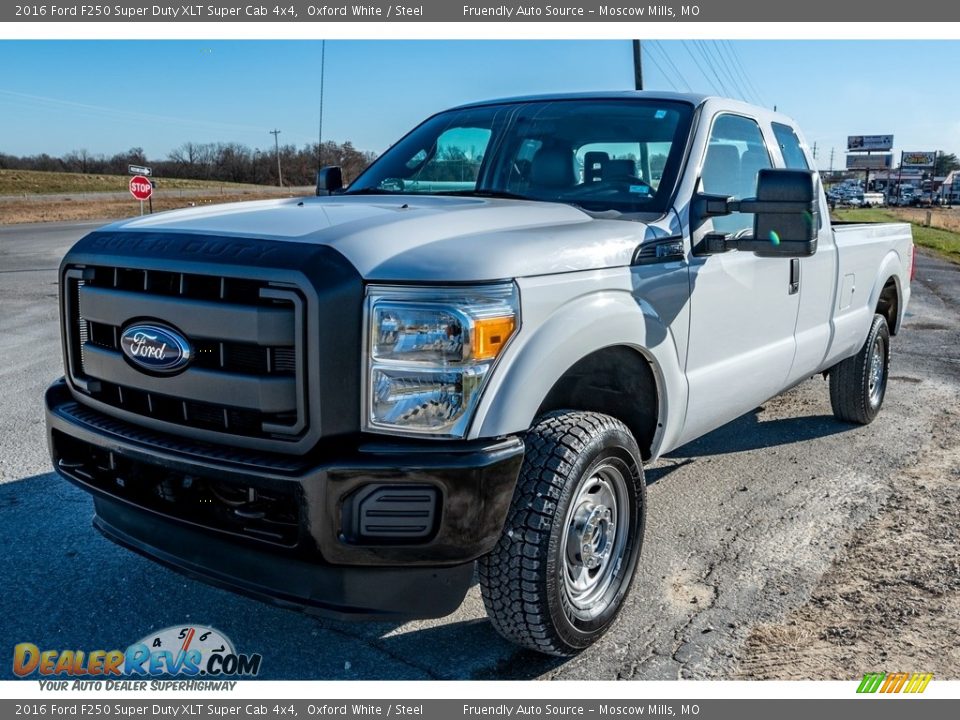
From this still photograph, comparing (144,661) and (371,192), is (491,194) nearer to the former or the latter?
(371,192)

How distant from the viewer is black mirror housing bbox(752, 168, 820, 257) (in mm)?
3111

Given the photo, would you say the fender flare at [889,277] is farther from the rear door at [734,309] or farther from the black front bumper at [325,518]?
the black front bumper at [325,518]

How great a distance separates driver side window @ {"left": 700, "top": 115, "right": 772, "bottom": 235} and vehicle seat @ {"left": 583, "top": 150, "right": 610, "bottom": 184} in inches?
17.3

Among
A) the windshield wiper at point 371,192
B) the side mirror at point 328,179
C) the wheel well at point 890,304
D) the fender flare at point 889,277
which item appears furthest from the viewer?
the wheel well at point 890,304

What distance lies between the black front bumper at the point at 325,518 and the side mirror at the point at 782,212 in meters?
1.45

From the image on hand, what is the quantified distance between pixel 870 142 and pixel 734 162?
141541 mm

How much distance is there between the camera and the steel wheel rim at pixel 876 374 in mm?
5855

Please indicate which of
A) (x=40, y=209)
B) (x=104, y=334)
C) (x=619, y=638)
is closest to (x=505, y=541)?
(x=619, y=638)

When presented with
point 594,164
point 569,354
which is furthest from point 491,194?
point 569,354

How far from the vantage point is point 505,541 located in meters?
2.63

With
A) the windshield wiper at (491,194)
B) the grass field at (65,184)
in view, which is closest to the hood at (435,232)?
the windshield wiper at (491,194)

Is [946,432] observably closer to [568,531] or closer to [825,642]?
[825,642]

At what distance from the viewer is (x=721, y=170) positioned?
395 centimetres

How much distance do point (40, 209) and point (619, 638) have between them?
5061cm
